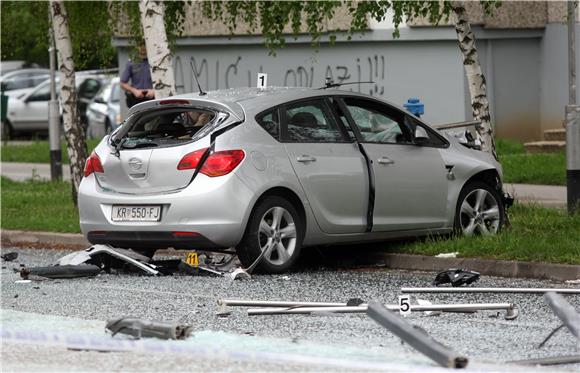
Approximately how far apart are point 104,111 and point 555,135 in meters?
13.4

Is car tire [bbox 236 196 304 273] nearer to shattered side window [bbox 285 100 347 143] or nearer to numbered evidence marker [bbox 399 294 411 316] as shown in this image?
shattered side window [bbox 285 100 347 143]

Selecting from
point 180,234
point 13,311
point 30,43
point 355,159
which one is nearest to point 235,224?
point 180,234

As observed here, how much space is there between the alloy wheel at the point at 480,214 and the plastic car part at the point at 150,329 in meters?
5.54

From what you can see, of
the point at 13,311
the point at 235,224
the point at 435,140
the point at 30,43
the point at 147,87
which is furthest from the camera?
the point at 30,43

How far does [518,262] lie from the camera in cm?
1152

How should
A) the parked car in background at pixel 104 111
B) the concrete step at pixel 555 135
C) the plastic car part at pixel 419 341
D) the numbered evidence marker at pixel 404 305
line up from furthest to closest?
the parked car in background at pixel 104 111 < the concrete step at pixel 555 135 < the numbered evidence marker at pixel 404 305 < the plastic car part at pixel 419 341

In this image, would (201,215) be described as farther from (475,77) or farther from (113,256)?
(475,77)

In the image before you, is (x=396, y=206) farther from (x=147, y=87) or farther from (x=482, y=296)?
Result: (x=147, y=87)

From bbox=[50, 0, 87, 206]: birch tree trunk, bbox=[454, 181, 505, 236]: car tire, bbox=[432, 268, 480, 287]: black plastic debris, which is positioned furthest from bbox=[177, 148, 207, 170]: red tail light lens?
bbox=[50, 0, 87, 206]: birch tree trunk

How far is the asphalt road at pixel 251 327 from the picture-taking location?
730cm

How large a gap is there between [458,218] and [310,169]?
1749mm

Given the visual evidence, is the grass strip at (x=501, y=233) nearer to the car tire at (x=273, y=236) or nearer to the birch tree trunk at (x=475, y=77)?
the birch tree trunk at (x=475, y=77)

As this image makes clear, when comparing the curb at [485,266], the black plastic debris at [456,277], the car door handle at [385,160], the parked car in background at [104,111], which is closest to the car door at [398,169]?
the car door handle at [385,160]

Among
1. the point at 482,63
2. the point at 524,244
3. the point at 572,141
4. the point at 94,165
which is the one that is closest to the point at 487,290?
the point at 524,244
